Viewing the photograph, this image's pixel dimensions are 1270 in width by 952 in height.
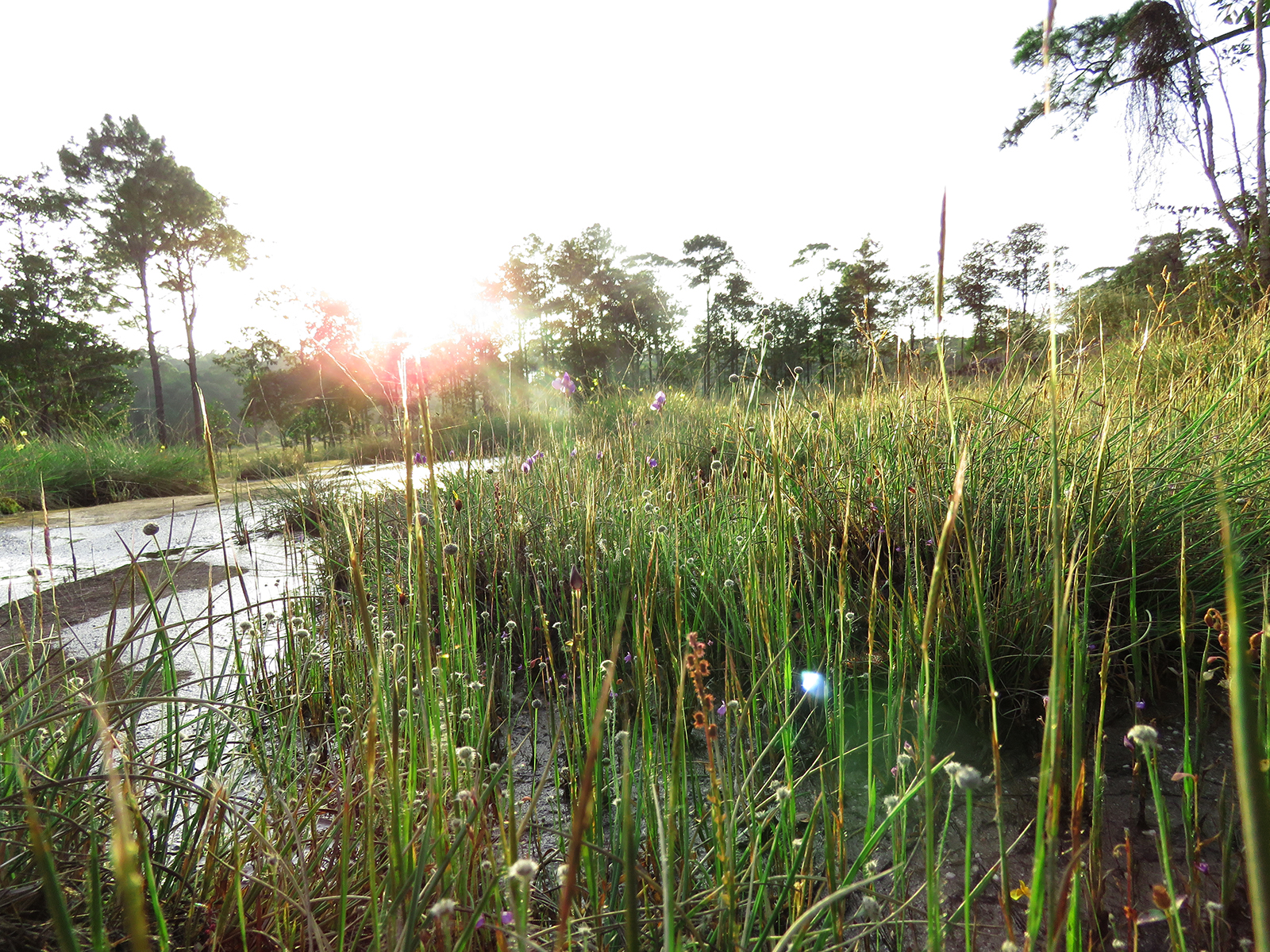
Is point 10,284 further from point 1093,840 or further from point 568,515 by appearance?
point 1093,840

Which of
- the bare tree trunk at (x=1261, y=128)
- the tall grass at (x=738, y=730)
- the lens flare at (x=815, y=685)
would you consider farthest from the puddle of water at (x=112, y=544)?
the bare tree trunk at (x=1261, y=128)

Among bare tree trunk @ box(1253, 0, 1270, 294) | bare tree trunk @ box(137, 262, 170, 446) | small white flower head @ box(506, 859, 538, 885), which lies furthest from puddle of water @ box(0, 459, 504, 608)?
bare tree trunk @ box(137, 262, 170, 446)

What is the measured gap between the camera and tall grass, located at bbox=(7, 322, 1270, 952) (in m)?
0.60

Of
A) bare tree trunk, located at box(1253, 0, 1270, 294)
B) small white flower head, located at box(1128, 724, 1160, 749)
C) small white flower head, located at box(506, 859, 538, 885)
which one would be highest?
bare tree trunk, located at box(1253, 0, 1270, 294)

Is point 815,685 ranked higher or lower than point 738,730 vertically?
lower

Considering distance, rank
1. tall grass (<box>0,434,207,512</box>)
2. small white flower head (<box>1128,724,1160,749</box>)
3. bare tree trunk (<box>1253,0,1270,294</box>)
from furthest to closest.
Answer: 1. bare tree trunk (<box>1253,0,1270,294</box>)
2. tall grass (<box>0,434,207,512</box>)
3. small white flower head (<box>1128,724,1160,749</box>)

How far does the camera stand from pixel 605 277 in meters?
26.3

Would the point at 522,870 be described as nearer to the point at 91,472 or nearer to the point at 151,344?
the point at 91,472

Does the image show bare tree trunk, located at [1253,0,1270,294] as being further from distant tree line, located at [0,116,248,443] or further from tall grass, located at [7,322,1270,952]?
distant tree line, located at [0,116,248,443]

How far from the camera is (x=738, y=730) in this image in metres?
0.79

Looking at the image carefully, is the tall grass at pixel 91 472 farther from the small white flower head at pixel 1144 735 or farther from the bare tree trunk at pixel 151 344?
the bare tree trunk at pixel 151 344

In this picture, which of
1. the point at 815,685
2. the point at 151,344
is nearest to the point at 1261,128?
the point at 815,685

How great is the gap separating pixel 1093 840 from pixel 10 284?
75.7 feet

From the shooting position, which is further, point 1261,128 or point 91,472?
point 1261,128
